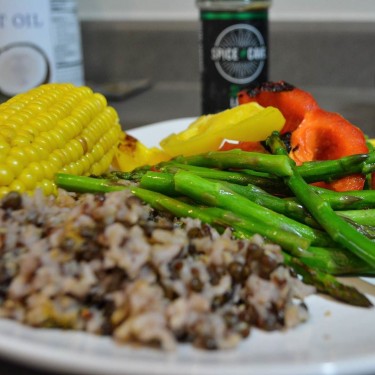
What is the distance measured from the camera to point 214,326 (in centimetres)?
93

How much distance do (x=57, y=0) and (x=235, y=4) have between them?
86 centimetres

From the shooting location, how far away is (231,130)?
1.61 m

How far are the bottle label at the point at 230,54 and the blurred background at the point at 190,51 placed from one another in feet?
1.89

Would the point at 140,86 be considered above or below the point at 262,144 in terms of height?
below

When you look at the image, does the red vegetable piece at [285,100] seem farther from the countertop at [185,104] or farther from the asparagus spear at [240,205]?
the countertop at [185,104]

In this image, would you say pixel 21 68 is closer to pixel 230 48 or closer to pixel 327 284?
pixel 230 48

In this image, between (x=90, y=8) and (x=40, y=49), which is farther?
(x=90, y=8)

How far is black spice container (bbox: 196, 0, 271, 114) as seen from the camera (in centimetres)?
230

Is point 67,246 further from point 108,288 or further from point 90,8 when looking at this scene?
point 90,8

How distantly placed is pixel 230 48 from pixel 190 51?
91cm

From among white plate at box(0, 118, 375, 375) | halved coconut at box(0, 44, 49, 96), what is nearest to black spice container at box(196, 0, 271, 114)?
halved coconut at box(0, 44, 49, 96)

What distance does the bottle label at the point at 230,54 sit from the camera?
7.59 feet

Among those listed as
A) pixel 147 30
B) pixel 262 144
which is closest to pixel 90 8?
pixel 147 30

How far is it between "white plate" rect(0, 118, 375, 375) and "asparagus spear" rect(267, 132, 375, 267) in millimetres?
177
